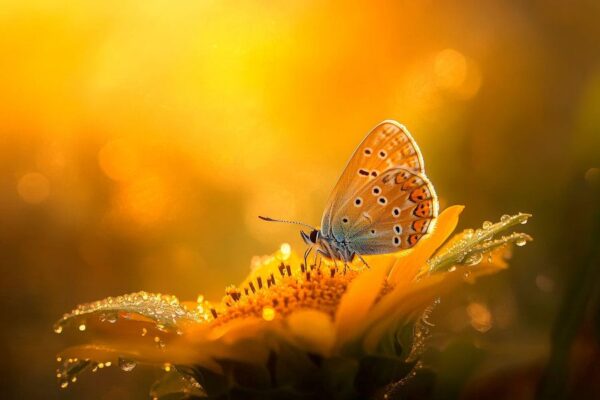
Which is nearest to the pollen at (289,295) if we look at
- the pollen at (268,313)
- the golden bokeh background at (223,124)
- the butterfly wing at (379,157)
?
Answer: the pollen at (268,313)

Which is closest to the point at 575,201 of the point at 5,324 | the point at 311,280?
the point at 311,280

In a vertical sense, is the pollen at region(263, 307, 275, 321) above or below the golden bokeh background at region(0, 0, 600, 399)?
below

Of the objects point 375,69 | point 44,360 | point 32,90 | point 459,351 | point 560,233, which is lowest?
point 459,351

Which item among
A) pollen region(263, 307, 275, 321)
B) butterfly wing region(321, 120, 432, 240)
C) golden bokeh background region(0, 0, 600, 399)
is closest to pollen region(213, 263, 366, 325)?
pollen region(263, 307, 275, 321)

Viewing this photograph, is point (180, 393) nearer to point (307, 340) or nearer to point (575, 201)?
point (307, 340)

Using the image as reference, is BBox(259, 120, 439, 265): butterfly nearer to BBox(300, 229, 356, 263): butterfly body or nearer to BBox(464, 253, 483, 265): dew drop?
BBox(300, 229, 356, 263): butterfly body

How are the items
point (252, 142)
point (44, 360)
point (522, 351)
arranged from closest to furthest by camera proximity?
point (522, 351), point (44, 360), point (252, 142)

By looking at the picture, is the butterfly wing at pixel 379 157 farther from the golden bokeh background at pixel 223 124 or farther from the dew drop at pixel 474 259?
the golden bokeh background at pixel 223 124

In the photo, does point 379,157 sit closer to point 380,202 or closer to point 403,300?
point 380,202
